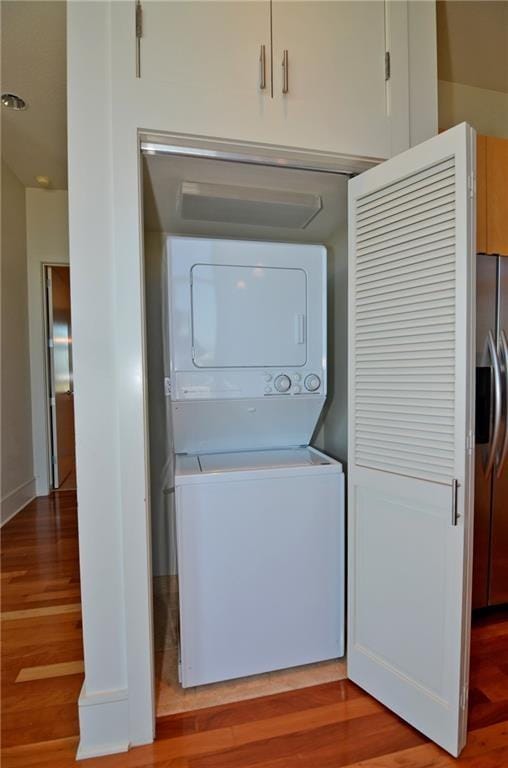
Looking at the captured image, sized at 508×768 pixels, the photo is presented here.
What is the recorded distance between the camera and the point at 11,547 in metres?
2.76

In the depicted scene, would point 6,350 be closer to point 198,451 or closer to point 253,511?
point 198,451

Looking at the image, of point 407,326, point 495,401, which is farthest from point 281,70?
point 495,401

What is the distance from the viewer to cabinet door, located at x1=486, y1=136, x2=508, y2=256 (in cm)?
177

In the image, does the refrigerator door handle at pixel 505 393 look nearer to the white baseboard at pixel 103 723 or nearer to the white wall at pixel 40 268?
the white baseboard at pixel 103 723

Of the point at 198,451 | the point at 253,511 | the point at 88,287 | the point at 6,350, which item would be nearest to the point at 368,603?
the point at 253,511

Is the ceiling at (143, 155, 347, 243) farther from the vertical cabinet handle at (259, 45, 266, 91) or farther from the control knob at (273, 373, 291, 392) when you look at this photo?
the control knob at (273, 373, 291, 392)

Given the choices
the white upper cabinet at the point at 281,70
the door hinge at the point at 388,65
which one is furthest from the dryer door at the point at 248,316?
the door hinge at the point at 388,65

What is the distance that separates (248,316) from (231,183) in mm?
554

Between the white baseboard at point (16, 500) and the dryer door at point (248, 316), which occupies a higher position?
the dryer door at point (248, 316)

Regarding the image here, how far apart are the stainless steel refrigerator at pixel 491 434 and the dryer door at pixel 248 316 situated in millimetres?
832

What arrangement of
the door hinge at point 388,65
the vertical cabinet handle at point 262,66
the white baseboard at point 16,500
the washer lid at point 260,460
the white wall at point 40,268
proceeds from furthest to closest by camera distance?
1. the white wall at point 40,268
2. the white baseboard at point 16,500
3. the washer lid at point 260,460
4. the door hinge at point 388,65
5. the vertical cabinet handle at point 262,66

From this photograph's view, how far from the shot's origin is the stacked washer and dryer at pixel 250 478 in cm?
150

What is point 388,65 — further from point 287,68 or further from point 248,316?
point 248,316

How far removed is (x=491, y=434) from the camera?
174 centimetres
